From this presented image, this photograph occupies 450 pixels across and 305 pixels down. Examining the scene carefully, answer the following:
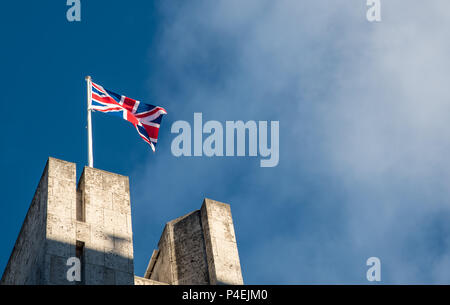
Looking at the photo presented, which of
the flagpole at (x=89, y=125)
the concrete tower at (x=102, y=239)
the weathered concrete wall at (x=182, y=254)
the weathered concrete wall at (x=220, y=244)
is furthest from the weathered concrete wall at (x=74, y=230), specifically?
the weathered concrete wall at (x=220, y=244)

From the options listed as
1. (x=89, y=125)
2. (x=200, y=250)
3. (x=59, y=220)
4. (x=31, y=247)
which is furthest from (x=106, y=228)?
(x=89, y=125)

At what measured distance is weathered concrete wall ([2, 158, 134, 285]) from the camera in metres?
25.3

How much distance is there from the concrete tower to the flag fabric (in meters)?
5.20

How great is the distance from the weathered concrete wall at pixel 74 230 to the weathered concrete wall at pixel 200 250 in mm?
2587

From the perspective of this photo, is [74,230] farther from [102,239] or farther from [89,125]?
[89,125]

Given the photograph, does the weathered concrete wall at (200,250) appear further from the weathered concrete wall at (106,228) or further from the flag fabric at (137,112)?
the flag fabric at (137,112)

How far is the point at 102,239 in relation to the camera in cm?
2669

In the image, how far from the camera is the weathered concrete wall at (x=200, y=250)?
28266 millimetres

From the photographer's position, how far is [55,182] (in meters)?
27.1

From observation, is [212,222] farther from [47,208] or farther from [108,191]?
[47,208]

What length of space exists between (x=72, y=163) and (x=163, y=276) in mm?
4924

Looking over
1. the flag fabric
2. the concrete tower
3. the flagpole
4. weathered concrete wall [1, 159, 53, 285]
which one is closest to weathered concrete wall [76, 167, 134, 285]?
the concrete tower
